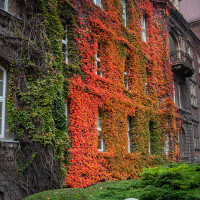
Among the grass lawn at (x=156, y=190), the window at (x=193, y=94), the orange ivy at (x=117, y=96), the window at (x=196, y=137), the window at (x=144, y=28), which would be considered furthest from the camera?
the window at (x=193, y=94)

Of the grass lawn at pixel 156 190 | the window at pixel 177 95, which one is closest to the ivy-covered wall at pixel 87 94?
the grass lawn at pixel 156 190

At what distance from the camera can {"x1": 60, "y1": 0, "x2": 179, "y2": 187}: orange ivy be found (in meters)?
12.7

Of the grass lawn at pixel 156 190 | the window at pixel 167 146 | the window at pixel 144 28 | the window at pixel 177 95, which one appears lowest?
the grass lawn at pixel 156 190

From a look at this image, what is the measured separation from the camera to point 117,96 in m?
15.3

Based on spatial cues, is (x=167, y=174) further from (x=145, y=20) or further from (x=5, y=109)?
(x=145, y=20)

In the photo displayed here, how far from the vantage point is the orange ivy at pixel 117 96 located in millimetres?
12656

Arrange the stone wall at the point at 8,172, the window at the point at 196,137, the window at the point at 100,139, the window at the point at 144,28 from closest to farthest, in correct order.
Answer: the stone wall at the point at 8,172
the window at the point at 100,139
the window at the point at 144,28
the window at the point at 196,137

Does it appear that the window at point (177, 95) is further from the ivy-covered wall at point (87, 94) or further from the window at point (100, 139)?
the window at point (100, 139)

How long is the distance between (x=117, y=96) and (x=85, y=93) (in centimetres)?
254

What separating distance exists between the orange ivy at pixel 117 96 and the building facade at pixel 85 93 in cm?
5

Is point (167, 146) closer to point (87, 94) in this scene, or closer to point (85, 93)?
point (87, 94)

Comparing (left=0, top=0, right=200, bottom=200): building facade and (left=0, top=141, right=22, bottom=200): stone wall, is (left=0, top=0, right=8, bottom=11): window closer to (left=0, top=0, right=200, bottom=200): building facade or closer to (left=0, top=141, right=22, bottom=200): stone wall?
(left=0, top=0, right=200, bottom=200): building facade

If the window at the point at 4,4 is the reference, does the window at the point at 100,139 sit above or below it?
below

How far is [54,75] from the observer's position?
35.8ft
